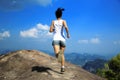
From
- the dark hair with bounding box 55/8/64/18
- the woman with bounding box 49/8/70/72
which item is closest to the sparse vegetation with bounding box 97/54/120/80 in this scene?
the woman with bounding box 49/8/70/72

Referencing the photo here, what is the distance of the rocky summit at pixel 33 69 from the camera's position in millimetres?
12141

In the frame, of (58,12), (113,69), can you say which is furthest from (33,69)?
(113,69)

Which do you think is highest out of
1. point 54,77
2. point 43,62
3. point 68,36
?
point 68,36

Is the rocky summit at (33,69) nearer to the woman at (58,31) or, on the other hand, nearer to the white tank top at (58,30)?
the woman at (58,31)

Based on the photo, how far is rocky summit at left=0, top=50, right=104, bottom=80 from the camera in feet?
39.8

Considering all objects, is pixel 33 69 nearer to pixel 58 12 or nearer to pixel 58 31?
pixel 58 31

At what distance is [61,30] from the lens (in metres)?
11.2

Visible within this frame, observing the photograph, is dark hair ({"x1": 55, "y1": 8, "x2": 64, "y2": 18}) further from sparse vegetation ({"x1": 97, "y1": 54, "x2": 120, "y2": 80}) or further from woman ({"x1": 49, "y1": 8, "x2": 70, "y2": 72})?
sparse vegetation ({"x1": 97, "y1": 54, "x2": 120, "y2": 80})

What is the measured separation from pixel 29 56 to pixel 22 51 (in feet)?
3.19

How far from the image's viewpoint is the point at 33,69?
1316cm

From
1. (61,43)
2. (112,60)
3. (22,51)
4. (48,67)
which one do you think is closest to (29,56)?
(22,51)

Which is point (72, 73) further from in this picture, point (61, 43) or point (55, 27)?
point (55, 27)

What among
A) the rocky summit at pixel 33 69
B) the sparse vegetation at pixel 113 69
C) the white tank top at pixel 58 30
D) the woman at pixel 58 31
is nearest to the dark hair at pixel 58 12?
the woman at pixel 58 31

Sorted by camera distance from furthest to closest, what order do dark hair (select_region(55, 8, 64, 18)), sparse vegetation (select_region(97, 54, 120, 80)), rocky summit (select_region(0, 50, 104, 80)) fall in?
sparse vegetation (select_region(97, 54, 120, 80)) < rocky summit (select_region(0, 50, 104, 80)) < dark hair (select_region(55, 8, 64, 18))
